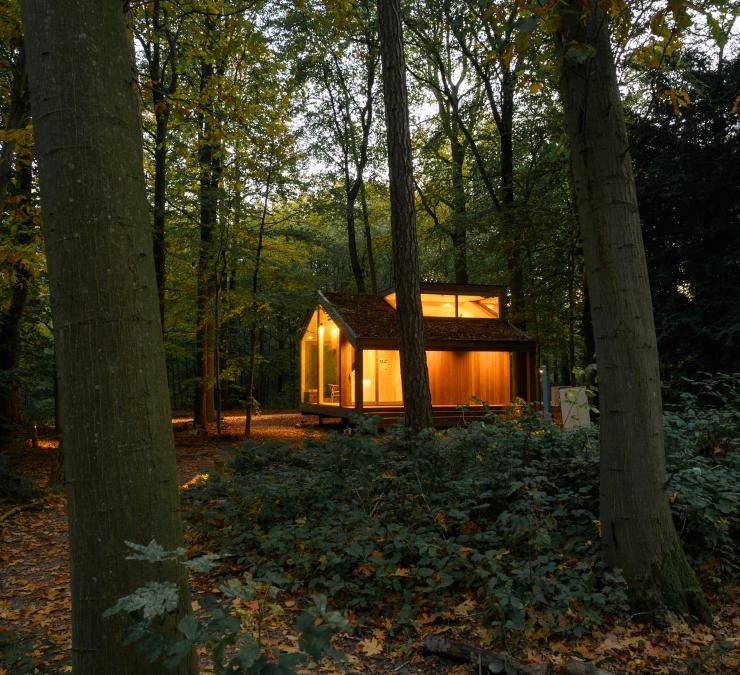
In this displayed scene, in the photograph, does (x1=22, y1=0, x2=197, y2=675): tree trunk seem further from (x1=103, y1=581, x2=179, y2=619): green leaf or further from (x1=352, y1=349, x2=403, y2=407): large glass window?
(x1=352, y1=349, x2=403, y2=407): large glass window

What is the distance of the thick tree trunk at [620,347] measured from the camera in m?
3.36

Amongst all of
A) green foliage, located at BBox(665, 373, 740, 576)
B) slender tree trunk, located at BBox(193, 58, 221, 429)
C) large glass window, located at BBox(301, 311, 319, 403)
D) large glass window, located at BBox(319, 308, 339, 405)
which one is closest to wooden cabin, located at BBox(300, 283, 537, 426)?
large glass window, located at BBox(319, 308, 339, 405)

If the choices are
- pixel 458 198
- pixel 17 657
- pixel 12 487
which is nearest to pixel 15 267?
pixel 12 487

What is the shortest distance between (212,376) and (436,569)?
10802mm

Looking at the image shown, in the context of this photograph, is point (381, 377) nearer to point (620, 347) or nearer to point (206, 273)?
point (206, 273)

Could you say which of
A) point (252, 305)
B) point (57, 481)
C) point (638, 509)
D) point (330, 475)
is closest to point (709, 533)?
point (638, 509)

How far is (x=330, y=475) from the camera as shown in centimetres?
515

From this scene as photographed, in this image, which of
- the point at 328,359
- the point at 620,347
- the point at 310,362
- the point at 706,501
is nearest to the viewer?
the point at 620,347

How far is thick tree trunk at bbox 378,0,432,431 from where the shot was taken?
7078 mm

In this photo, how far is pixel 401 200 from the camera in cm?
732

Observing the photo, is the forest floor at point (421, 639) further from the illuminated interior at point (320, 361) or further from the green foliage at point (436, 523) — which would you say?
the illuminated interior at point (320, 361)

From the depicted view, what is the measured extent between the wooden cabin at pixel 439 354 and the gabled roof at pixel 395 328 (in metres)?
0.03

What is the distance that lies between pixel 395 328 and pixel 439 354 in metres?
2.25

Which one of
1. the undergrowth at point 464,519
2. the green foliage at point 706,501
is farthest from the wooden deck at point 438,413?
the green foliage at point 706,501
